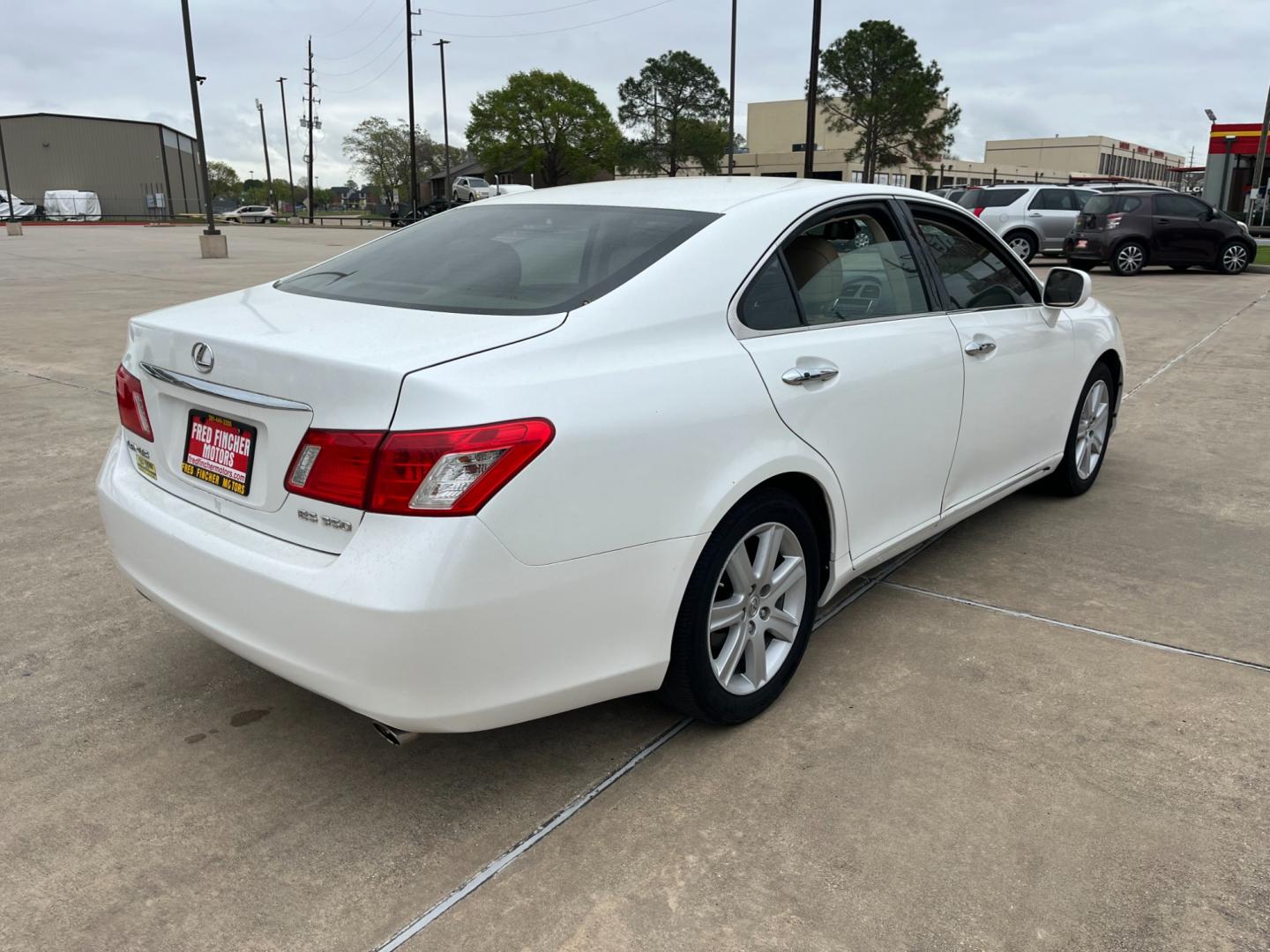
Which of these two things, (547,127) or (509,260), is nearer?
(509,260)

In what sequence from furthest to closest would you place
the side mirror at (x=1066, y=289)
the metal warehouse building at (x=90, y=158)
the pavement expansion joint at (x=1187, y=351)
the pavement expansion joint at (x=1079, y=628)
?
the metal warehouse building at (x=90, y=158) → the pavement expansion joint at (x=1187, y=351) → the side mirror at (x=1066, y=289) → the pavement expansion joint at (x=1079, y=628)

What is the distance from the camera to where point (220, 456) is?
245 cm

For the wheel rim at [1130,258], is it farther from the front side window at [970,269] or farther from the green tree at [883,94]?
the green tree at [883,94]

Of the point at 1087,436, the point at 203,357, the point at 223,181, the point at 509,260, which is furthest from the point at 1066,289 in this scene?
the point at 223,181

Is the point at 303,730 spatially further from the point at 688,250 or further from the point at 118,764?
the point at 688,250

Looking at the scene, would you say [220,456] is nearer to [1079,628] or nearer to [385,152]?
[1079,628]

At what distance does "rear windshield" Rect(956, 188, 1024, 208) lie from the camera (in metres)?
20.4

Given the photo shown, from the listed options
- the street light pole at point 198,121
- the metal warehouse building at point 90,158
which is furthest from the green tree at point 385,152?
the street light pole at point 198,121

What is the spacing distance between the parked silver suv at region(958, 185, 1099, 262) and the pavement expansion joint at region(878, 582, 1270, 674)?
712 inches

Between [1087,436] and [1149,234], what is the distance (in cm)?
1548

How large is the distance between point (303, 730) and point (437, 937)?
977 millimetres

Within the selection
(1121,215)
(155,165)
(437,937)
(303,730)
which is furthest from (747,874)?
(155,165)

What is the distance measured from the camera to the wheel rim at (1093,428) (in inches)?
191

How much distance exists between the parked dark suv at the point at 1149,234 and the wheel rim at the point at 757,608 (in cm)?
1742
